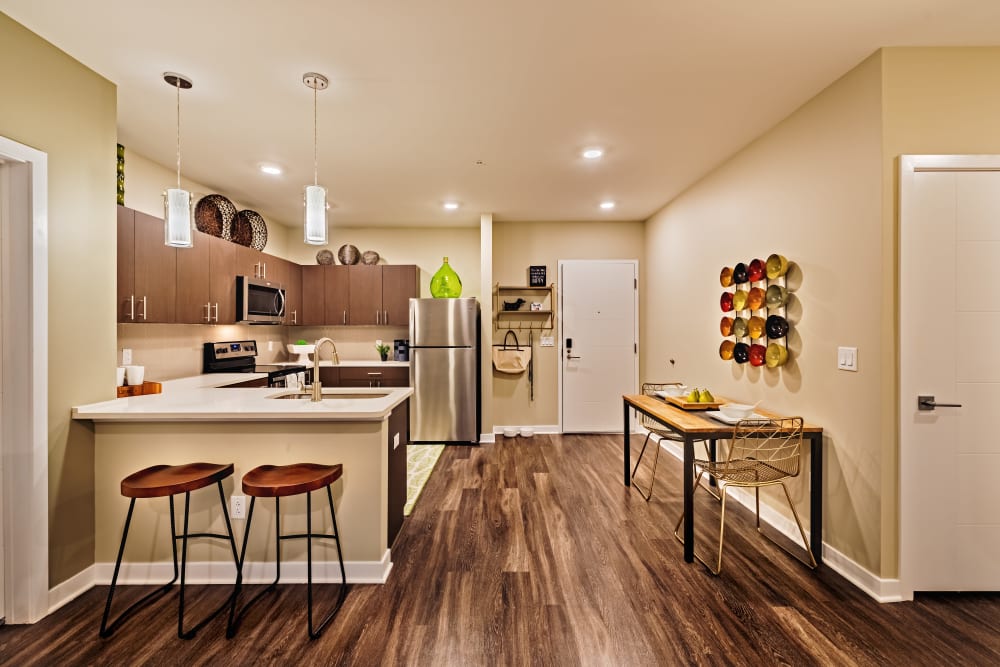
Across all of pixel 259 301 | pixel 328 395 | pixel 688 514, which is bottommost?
pixel 688 514

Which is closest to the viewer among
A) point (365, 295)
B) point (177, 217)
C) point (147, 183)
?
point (177, 217)

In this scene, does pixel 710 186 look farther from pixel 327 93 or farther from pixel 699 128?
pixel 327 93

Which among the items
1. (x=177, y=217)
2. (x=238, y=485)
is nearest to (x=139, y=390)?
(x=238, y=485)

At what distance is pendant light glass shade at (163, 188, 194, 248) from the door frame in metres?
0.50

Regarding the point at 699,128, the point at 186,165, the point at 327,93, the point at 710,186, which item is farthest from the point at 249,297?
the point at 710,186

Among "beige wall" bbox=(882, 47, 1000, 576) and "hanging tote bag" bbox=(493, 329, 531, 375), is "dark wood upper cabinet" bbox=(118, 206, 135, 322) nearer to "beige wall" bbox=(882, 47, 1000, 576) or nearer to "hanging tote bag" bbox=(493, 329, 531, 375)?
"hanging tote bag" bbox=(493, 329, 531, 375)

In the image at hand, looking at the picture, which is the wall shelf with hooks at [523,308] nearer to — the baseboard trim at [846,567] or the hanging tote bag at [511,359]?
the hanging tote bag at [511,359]

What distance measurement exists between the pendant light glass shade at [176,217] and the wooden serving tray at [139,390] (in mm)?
1184

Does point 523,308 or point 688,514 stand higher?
point 523,308

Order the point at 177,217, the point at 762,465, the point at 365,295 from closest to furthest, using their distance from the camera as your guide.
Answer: the point at 177,217 → the point at 762,465 → the point at 365,295

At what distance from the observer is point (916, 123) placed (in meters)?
2.08

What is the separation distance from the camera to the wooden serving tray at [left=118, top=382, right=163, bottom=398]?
2670 millimetres

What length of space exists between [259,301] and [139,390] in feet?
5.27

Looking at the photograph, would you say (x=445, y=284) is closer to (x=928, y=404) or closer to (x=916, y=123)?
(x=916, y=123)
